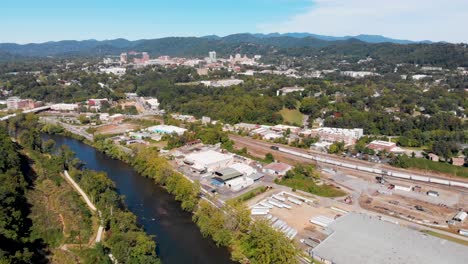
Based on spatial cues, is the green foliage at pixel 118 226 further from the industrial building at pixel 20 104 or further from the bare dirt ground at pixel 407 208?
the industrial building at pixel 20 104

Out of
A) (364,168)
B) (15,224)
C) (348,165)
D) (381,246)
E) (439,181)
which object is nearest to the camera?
(15,224)

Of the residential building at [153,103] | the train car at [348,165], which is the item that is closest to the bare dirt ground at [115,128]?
the residential building at [153,103]

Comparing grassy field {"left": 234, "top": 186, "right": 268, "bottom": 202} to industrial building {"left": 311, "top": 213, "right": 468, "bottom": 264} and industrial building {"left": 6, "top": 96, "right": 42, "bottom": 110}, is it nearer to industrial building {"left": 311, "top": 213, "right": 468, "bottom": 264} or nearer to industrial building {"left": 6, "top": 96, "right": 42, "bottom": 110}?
industrial building {"left": 311, "top": 213, "right": 468, "bottom": 264}

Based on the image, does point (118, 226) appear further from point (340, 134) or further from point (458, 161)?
point (458, 161)

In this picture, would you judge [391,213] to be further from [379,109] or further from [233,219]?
[379,109]

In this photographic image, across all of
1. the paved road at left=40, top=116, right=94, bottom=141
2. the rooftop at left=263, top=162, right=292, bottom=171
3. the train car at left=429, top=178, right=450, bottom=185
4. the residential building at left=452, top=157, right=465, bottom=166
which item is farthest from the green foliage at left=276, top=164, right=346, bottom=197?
the paved road at left=40, top=116, right=94, bottom=141

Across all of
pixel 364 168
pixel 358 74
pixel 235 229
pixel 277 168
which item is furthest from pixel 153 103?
pixel 358 74
